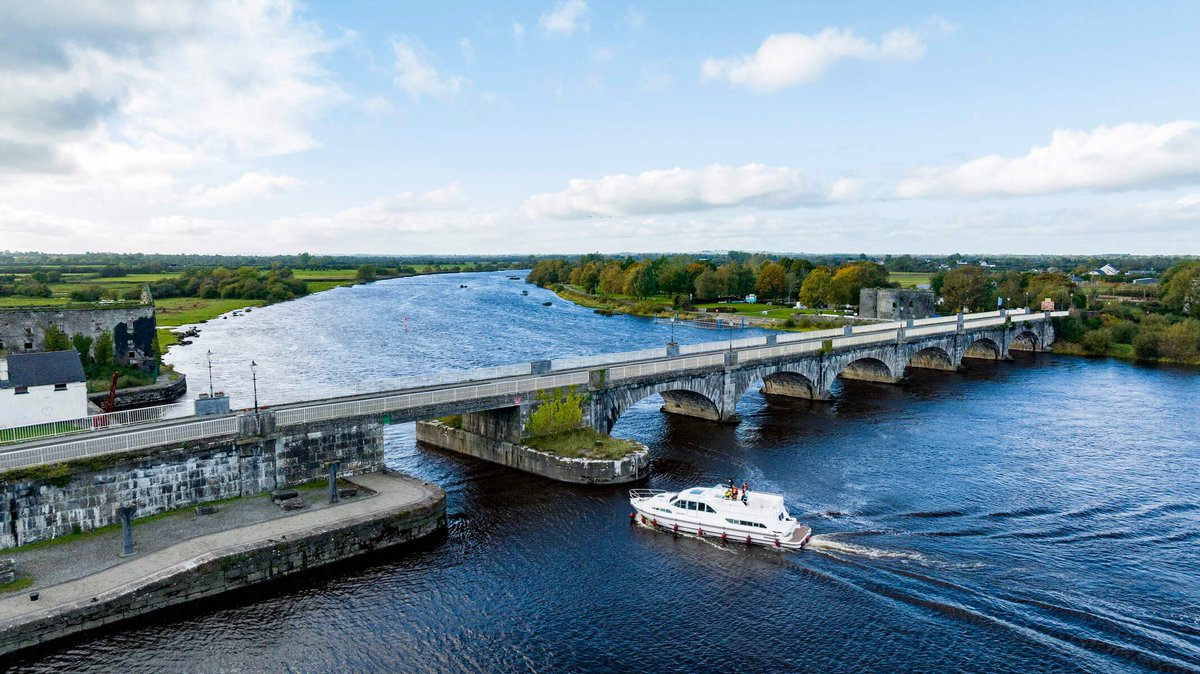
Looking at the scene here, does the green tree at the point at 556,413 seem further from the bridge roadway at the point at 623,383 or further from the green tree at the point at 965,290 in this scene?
the green tree at the point at 965,290

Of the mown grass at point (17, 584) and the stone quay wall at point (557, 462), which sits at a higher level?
the mown grass at point (17, 584)

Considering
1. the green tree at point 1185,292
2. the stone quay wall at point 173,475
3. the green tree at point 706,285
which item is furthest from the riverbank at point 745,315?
the stone quay wall at point 173,475

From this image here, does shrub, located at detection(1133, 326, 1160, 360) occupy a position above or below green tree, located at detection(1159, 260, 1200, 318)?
below

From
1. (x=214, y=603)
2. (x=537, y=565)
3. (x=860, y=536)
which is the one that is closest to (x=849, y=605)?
(x=860, y=536)

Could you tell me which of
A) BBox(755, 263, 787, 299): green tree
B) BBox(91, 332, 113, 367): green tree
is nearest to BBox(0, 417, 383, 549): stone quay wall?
BBox(91, 332, 113, 367): green tree

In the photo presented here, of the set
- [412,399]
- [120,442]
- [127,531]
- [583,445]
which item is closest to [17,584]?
[127,531]

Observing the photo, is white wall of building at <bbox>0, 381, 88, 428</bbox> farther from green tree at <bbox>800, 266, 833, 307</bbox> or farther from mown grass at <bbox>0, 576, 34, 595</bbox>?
green tree at <bbox>800, 266, 833, 307</bbox>
